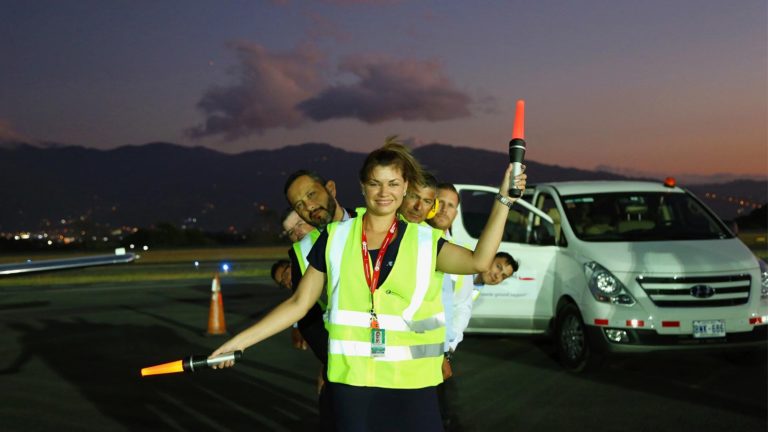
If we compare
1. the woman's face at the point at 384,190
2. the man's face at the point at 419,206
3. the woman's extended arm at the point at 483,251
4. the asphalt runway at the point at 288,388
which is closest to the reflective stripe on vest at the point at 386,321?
the woman's extended arm at the point at 483,251

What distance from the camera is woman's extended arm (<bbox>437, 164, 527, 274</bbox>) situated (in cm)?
358

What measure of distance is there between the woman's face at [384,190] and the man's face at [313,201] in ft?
3.52

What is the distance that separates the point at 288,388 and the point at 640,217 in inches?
169

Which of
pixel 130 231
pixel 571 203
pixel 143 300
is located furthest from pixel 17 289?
pixel 130 231

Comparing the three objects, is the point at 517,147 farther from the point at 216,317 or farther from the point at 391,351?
the point at 216,317

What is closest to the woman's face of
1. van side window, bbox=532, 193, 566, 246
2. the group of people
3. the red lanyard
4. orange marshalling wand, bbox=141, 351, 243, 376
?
the group of people

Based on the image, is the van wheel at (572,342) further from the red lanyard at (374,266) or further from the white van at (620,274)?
the red lanyard at (374,266)

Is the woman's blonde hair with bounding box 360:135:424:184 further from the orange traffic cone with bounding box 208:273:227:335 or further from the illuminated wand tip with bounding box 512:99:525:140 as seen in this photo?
the orange traffic cone with bounding box 208:273:227:335

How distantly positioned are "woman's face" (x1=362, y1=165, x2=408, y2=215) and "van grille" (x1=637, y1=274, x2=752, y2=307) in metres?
5.85

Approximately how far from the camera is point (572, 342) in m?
9.52

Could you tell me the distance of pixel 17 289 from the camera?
78.4ft

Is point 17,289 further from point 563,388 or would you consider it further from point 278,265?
point 278,265

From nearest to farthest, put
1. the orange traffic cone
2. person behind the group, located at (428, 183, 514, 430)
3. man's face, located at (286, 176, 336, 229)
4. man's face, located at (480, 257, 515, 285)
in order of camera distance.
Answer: man's face, located at (286, 176, 336, 229) < person behind the group, located at (428, 183, 514, 430) < man's face, located at (480, 257, 515, 285) < the orange traffic cone

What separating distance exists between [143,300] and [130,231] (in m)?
54.6
